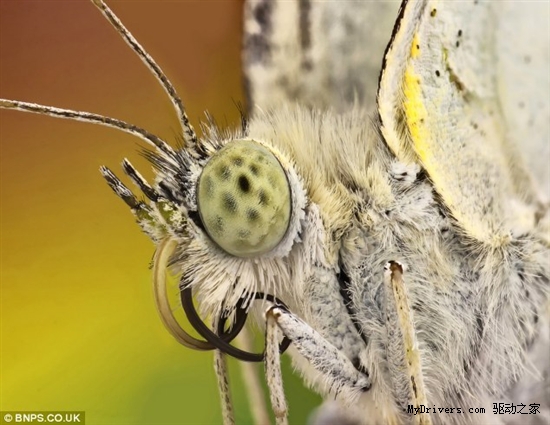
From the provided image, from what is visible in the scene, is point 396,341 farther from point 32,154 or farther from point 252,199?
point 32,154

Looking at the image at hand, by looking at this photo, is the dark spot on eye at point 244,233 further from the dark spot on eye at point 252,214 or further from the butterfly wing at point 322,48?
the butterfly wing at point 322,48

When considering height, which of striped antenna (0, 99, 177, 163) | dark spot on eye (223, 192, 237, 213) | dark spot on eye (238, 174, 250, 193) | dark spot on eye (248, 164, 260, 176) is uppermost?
striped antenna (0, 99, 177, 163)

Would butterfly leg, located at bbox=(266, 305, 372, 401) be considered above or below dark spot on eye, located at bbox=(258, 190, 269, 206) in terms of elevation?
below

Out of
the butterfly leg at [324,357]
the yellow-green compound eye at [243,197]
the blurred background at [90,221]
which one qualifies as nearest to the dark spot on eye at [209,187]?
the yellow-green compound eye at [243,197]

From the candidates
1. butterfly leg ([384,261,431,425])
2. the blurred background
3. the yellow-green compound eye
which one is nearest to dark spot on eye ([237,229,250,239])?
the yellow-green compound eye

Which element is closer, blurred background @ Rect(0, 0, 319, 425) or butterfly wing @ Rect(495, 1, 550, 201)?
butterfly wing @ Rect(495, 1, 550, 201)

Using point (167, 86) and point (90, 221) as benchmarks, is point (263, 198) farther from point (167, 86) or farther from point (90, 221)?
point (90, 221)

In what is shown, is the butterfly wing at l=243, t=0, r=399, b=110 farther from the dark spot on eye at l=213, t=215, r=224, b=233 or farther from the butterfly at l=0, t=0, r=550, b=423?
the dark spot on eye at l=213, t=215, r=224, b=233
